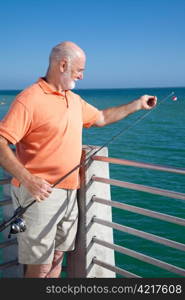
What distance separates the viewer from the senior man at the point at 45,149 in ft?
7.97

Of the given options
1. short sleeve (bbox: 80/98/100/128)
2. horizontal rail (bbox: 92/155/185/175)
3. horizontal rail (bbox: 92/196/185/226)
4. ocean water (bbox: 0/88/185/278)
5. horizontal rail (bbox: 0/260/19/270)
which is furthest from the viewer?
ocean water (bbox: 0/88/185/278)

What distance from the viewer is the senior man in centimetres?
243

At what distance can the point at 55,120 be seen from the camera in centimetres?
255

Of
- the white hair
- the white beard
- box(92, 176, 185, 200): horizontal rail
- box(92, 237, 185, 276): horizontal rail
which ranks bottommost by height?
box(92, 237, 185, 276): horizontal rail

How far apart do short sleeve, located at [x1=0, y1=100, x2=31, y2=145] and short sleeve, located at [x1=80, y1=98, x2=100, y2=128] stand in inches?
22.3

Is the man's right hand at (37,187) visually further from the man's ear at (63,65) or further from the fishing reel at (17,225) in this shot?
the man's ear at (63,65)

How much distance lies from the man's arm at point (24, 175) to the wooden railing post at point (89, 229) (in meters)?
0.70

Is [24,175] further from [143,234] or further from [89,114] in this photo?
[143,234]

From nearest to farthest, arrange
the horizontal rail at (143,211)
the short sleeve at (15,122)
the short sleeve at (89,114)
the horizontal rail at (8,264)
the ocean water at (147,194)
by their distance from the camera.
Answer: the short sleeve at (15,122) → the horizontal rail at (143,211) → the short sleeve at (89,114) → the horizontal rail at (8,264) → the ocean water at (147,194)

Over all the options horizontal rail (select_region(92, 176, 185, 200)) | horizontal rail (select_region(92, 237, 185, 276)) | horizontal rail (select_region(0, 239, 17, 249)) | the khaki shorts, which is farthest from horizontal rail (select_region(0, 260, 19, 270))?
horizontal rail (select_region(92, 176, 185, 200))

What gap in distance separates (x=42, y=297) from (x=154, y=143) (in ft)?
77.3

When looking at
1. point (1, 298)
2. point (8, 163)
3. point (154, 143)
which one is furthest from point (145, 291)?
point (154, 143)

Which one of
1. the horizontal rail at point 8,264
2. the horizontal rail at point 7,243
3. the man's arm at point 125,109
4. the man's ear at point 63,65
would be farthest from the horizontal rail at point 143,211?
the man's ear at point 63,65

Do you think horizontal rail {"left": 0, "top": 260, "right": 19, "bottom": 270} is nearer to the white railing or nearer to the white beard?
the white railing
